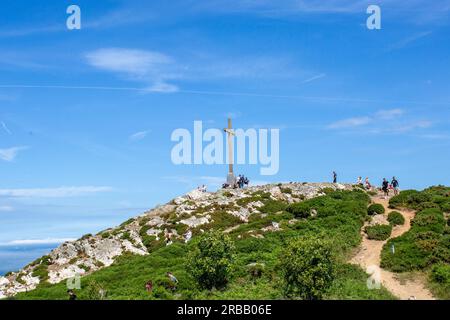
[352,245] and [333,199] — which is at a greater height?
[333,199]

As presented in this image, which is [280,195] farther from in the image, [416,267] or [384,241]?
[416,267]

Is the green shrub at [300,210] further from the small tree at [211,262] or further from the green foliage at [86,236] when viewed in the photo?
the green foliage at [86,236]

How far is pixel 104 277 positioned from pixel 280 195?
31.3m

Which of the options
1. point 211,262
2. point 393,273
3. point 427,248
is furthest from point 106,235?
point 427,248

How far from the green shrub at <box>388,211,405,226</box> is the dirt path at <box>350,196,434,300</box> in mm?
484

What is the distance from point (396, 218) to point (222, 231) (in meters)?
19.1

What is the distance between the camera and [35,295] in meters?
40.2

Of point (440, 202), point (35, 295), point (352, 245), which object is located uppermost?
point (440, 202)

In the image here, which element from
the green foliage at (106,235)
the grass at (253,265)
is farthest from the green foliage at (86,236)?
the grass at (253,265)

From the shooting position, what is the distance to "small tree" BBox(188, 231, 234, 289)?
1351 inches

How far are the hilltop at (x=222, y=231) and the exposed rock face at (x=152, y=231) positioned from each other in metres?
0.11

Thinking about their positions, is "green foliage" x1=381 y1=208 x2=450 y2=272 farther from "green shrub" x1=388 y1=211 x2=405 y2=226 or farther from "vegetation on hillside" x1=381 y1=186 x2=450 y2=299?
"green shrub" x1=388 y1=211 x2=405 y2=226

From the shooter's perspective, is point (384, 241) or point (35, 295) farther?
point (384, 241)
